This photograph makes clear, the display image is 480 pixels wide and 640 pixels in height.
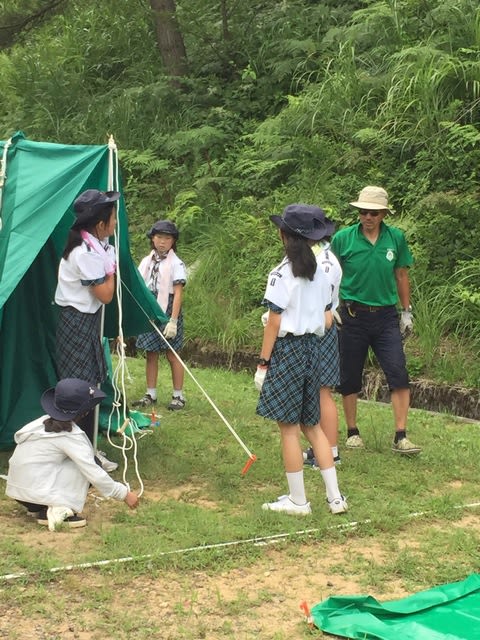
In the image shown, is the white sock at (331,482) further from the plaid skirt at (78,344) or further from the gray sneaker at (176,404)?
the gray sneaker at (176,404)

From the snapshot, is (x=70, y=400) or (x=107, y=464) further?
(x=107, y=464)

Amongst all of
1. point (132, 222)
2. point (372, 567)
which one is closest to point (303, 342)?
point (372, 567)

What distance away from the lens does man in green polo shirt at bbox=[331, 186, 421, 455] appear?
5.91 m

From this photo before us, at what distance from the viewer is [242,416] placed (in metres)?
6.98

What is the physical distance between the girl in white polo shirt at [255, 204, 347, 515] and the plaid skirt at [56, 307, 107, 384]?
115 centimetres

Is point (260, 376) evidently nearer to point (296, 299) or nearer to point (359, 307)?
point (296, 299)

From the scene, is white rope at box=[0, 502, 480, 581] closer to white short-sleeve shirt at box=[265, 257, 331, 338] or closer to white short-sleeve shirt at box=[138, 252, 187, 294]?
white short-sleeve shirt at box=[265, 257, 331, 338]

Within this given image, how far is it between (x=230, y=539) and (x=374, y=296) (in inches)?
88.2

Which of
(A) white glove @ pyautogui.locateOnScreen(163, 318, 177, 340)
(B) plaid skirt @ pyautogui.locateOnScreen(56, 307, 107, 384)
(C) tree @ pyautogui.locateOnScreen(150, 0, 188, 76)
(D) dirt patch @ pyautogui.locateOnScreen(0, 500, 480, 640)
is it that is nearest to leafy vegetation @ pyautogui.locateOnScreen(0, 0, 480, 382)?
(C) tree @ pyautogui.locateOnScreen(150, 0, 188, 76)

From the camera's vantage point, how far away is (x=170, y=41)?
13133 mm

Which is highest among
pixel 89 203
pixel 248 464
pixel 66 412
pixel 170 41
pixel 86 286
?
pixel 170 41

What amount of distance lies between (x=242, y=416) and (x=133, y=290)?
1653 millimetres

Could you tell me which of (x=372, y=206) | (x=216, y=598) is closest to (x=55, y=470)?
(x=216, y=598)

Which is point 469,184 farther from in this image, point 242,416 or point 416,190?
point 242,416
